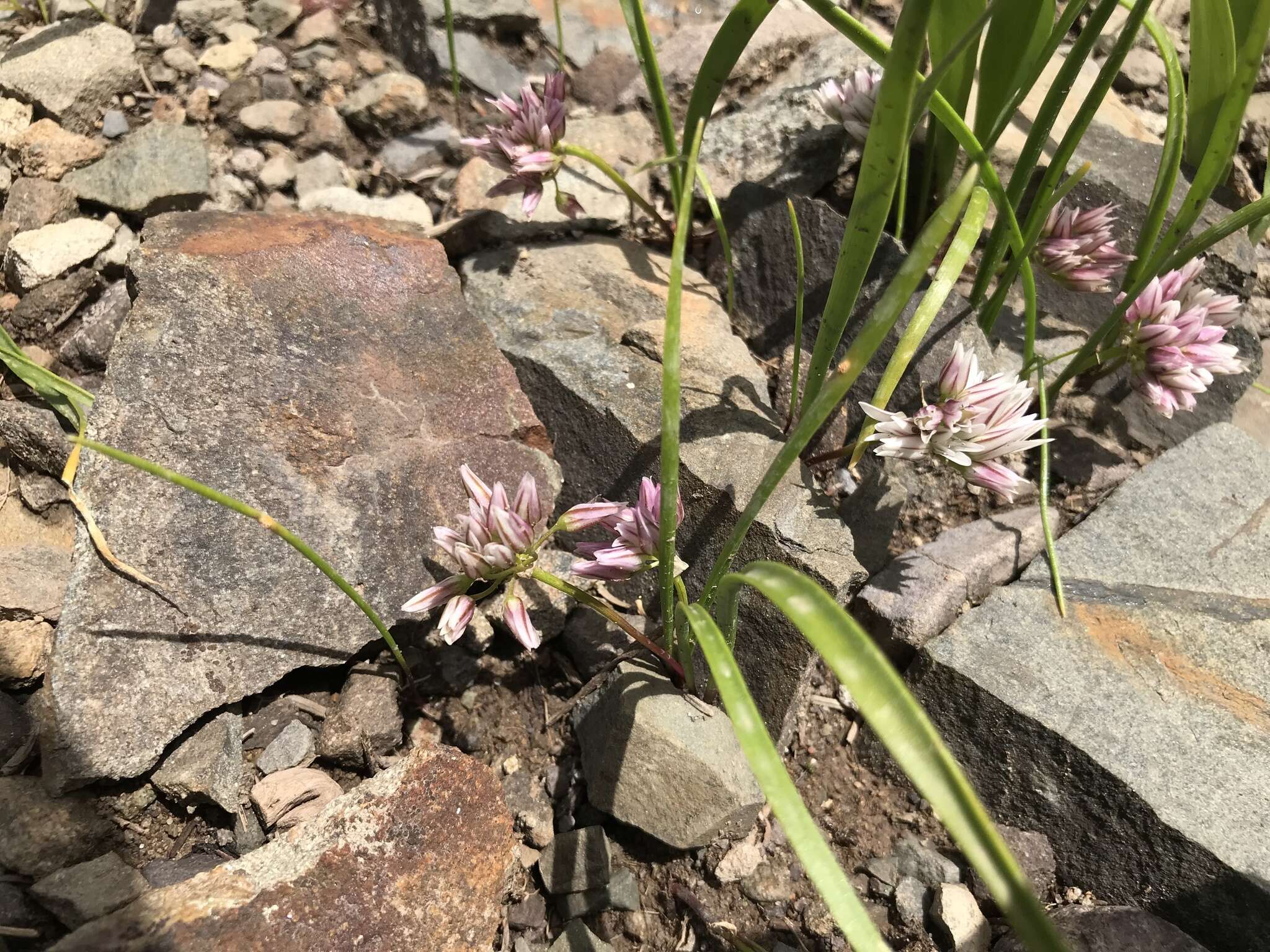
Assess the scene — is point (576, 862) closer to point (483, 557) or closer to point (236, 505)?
point (483, 557)

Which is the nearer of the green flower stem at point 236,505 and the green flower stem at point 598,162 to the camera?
the green flower stem at point 236,505

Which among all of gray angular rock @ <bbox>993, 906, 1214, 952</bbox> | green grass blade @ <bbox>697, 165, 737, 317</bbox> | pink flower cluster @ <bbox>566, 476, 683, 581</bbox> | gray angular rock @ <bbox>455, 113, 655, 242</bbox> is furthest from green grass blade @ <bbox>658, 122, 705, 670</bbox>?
gray angular rock @ <bbox>455, 113, 655, 242</bbox>

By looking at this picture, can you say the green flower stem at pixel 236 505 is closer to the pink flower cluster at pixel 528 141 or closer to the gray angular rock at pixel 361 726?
the gray angular rock at pixel 361 726

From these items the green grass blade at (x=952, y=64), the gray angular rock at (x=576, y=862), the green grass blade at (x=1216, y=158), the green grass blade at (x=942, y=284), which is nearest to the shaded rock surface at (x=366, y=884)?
the gray angular rock at (x=576, y=862)

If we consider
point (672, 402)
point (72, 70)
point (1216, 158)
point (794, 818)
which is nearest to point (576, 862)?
point (794, 818)

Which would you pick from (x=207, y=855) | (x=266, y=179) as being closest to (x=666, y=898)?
(x=207, y=855)

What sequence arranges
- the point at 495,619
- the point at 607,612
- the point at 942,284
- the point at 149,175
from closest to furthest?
the point at 942,284 < the point at 607,612 < the point at 495,619 < the point at 149,175
